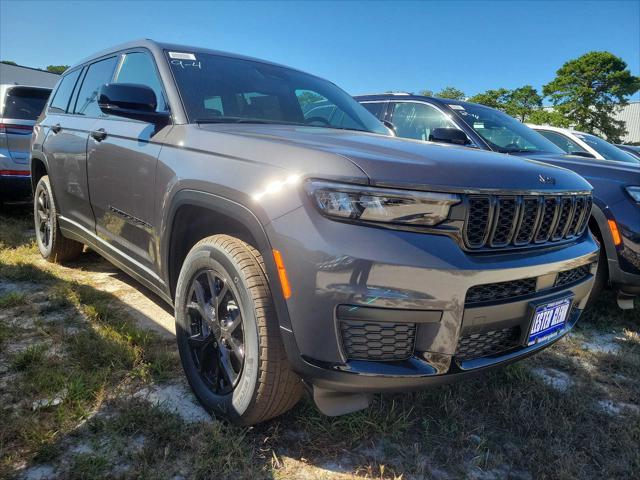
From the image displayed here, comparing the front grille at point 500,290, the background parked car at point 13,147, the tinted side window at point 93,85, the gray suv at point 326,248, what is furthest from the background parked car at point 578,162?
the background parked car at point 13,147

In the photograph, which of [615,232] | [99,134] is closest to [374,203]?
[99,134]

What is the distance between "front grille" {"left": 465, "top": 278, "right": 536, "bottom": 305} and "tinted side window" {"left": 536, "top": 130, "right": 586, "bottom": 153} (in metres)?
4.60

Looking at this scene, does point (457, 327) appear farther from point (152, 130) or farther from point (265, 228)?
point (152, 130)

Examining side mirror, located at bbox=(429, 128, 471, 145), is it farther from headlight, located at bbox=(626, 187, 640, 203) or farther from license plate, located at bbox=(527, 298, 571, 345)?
license plate, located at bbox=(527, 298, 571, 345)

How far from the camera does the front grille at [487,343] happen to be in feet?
5.50

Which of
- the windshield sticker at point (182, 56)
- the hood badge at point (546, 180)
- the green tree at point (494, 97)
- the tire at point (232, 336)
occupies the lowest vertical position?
the tire at point (232, 336)

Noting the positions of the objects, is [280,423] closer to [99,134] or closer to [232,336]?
[232,336]

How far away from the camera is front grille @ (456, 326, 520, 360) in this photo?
1678 mm

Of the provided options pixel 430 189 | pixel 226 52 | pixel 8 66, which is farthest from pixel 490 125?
pixel 8 66

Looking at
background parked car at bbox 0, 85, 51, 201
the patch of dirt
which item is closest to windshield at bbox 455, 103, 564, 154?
the patch of dirt

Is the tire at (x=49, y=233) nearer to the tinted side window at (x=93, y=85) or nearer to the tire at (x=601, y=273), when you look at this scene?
the tinted side window at (x=93, y=85)

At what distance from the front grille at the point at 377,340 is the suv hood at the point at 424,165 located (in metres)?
0.48

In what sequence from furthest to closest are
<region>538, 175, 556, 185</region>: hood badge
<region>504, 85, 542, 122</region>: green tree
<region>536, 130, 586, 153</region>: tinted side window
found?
<region>504, 85, 542, 122</region>: green tree, <region>536, 130, 586, 153</region>: tinted side window, <region>538, 175, 556, 185</region>: hood badge

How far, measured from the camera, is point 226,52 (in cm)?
295
